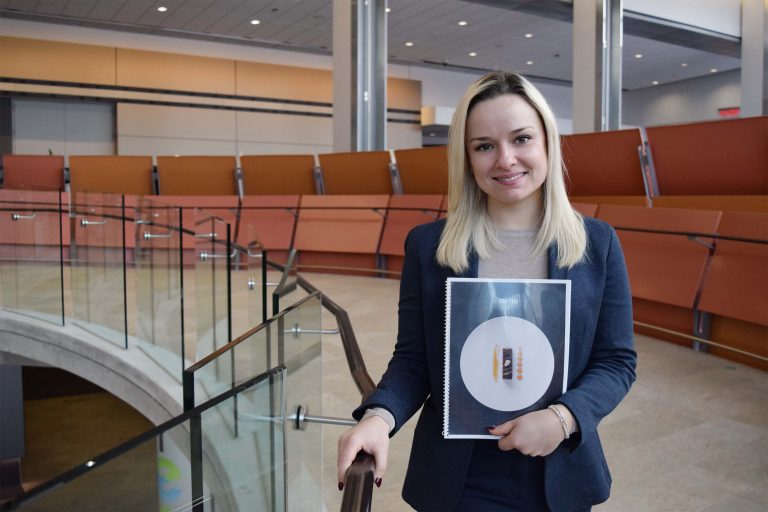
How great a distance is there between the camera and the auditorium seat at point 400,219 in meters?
7.01

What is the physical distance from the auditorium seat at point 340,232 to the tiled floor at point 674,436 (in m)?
3.31

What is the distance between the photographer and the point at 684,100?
17.5 meters

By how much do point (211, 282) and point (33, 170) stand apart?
6655mm

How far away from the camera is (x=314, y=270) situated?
8.25m

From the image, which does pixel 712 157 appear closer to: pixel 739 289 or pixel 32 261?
pixel 739 289

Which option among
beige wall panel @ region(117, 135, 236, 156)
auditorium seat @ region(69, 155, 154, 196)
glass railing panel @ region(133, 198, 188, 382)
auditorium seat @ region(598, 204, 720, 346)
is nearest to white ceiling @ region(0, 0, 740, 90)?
beige wall panel @ region(117, 135, 236, 156)

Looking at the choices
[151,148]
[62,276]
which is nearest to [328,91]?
[151,148]

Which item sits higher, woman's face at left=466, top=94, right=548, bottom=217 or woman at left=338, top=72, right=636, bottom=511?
woman's face at left=466, top=94, right=548, bottom=217

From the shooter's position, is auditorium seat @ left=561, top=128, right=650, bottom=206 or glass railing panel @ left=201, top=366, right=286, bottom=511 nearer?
glass railing panel @ left=201, top=366, right=286, bottom=511

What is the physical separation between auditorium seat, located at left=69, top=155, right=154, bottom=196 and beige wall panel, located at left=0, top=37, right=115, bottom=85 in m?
4.42

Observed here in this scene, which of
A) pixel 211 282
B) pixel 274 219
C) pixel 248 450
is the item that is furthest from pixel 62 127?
pixel 248 450

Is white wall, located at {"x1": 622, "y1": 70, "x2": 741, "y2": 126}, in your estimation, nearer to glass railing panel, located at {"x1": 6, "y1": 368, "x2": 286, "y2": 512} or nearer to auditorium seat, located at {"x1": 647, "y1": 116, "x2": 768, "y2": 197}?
auditorium seat, located at {"x1": 647, "y1": 116, "x2": 768, "y2": 197}

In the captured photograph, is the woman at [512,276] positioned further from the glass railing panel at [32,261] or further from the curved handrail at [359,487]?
the glass railing panel at [32,261]

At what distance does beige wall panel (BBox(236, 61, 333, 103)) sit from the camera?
14.4m
